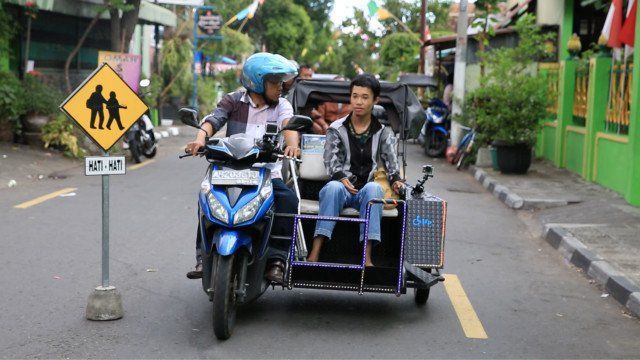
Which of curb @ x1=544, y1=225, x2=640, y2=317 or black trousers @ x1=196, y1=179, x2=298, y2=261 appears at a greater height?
black trousers @ x1=196, y1=179, x2=298, y2=261

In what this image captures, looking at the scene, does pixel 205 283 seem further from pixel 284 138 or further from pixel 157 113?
pixel 157 113

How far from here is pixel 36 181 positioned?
1434 cm

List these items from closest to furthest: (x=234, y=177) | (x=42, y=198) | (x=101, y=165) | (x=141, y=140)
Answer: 1. (x=234, y=177)
2. (x=101, y=165)
3. (x=42, y=198)
4. (x=141, y=140)

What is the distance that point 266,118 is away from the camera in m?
6.49

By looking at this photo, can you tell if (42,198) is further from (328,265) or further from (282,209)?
(328,265)

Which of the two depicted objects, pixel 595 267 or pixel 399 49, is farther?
pixel 399 49

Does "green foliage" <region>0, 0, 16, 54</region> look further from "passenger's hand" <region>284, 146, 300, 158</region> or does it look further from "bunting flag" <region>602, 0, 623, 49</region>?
"passenger's hand" <region>284, 146, 300, 158</region>

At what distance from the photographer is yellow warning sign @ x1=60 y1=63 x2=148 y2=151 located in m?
6.04

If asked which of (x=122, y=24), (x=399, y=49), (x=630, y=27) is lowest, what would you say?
(x=630, y=27)

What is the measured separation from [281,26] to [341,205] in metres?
54.9

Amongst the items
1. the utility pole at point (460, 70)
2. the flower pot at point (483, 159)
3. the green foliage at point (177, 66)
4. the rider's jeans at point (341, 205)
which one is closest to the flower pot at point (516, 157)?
the flower pot at point (483, 159)

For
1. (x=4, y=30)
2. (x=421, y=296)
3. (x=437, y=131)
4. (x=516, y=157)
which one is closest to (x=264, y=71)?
(x=421, y=296)

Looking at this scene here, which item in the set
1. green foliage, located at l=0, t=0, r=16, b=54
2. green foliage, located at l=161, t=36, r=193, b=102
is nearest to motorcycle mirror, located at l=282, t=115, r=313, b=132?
green foliage, located at l=0, t=0, r=16, b=54

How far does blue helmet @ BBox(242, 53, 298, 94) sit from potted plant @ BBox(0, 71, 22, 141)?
1112 centimetres
